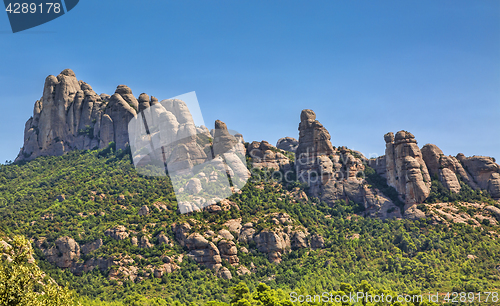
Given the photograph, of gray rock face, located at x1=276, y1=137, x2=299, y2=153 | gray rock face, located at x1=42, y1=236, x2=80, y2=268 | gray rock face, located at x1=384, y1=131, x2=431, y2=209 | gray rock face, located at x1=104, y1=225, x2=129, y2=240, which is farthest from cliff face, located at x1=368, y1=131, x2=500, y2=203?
gray rock face, located at x1=42, y1=236, x2=80, y2=268

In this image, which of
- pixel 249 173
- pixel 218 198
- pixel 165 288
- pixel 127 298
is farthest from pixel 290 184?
pixel 127 298

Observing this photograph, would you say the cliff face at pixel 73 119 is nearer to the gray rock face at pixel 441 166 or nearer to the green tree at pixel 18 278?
the gray rock face at pixel 441 166

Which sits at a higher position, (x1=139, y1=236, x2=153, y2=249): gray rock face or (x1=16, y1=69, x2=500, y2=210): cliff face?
(x1=16, y1=69, x2=500, y2=210): cliff face

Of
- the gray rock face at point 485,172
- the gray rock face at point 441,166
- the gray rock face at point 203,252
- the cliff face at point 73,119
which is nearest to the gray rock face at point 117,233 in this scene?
the gray rock face at point 203,252

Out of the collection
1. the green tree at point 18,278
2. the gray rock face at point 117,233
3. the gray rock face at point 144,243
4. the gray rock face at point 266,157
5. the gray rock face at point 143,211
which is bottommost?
the green tree at point 18,278

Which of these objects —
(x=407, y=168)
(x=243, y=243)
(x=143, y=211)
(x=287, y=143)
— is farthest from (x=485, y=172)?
(x=143, y=211)

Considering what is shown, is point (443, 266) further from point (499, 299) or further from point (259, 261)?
point (259, 261)

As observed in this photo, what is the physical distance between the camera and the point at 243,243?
74.2m

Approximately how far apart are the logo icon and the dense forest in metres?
2.85

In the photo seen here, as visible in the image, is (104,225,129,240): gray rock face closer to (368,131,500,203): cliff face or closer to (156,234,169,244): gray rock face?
(156,234,169,244): gray rock face

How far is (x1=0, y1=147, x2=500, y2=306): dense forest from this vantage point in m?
61.8

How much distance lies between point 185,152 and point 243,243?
23147 millimetres

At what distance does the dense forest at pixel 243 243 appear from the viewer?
61844 mm

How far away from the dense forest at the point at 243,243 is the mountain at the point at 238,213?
0.24m
